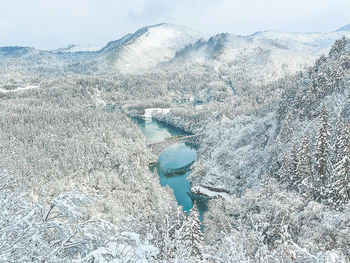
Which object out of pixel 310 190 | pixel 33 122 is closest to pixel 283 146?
pixel 310 190

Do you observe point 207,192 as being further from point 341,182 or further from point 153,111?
point 153,111

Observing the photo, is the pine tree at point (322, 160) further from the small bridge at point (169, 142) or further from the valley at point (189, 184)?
the small bridge at point (169, 142)

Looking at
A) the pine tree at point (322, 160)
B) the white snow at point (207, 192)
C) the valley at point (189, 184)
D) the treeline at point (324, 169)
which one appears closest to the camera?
the valley at point (189, 184)

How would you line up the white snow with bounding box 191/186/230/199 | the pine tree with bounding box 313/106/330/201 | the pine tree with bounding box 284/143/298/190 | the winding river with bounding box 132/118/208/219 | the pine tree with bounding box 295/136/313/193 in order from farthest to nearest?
the winding river with bounding box 132/118/208/219 < the white snow with bounding box 191/186/230/199 < the pine tree with bounding box 284/143/298/190 < the pine tree with bounding box 295/136/313/193 < the pine tree with bounding box 313/106/330/201

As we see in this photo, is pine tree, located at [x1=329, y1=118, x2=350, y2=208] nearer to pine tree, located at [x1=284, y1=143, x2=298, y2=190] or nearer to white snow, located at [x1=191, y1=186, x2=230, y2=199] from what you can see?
pine tree, located at [x1=284, y1=143, x2=298, y2=190]

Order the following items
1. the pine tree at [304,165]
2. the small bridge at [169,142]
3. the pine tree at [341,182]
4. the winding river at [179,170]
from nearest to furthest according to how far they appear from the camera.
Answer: the pine tree at [341,182] → the pine tree at [304,165] → the winding river at [179,170] → the small bridge at [169,142]

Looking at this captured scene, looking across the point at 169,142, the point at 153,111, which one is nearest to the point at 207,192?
the point at 169,142

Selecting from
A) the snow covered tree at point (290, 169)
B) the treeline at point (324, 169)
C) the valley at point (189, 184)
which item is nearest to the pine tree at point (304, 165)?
the treeline at point (324, 169)

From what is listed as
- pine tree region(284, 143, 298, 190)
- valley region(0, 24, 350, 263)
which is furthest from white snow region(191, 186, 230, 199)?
pine tree region(284, 143, 298, 190)
